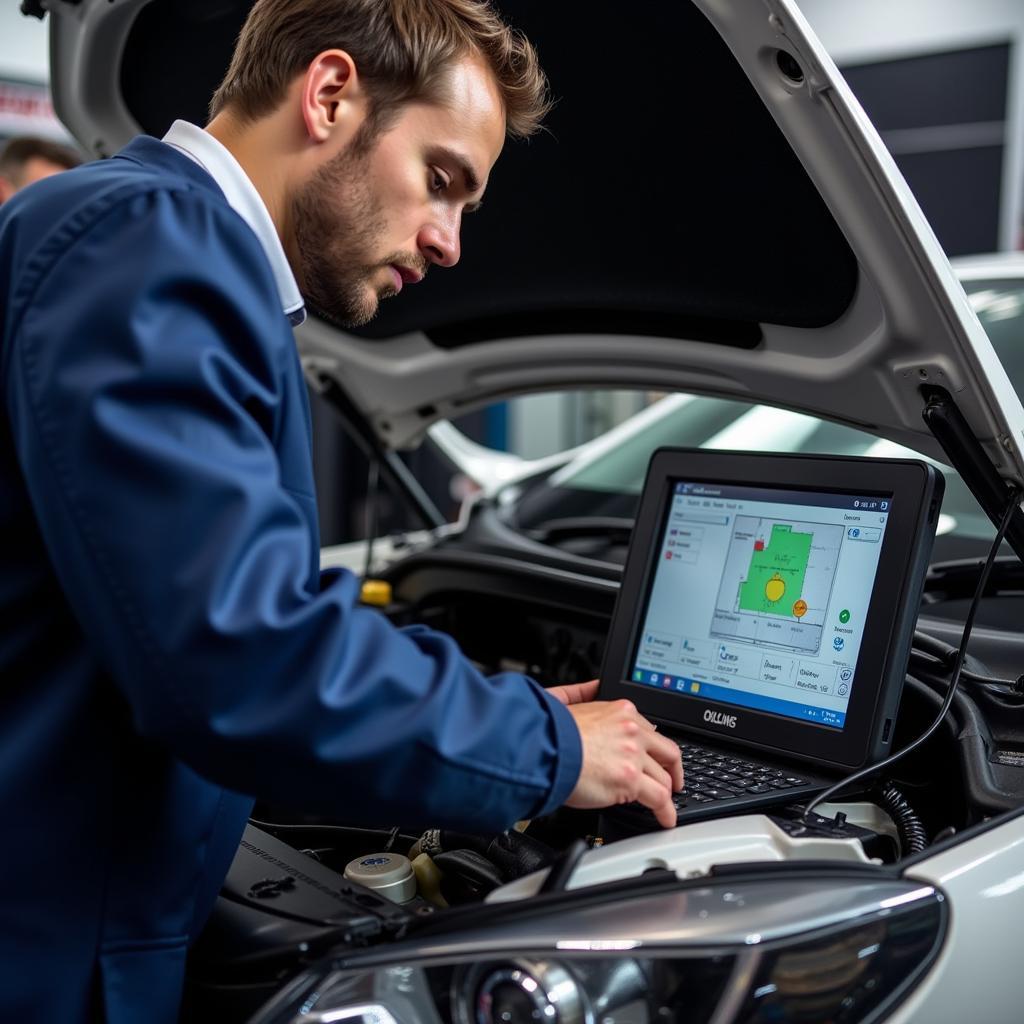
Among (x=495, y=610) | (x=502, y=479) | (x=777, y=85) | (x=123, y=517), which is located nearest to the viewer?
(x=123, y=517)

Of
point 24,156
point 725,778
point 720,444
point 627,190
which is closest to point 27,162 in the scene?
point 24,156

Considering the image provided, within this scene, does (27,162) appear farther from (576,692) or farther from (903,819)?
(903,819)

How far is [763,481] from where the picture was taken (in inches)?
46.4

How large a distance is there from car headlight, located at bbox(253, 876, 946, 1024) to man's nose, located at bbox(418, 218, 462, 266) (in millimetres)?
563

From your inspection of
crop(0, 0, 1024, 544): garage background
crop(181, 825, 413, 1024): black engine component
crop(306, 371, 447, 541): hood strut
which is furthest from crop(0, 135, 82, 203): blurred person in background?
crop(181, 825, 413, 1024): black engine component

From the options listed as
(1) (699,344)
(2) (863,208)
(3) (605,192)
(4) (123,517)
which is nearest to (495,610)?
(1) (699,344)

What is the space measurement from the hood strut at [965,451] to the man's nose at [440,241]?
0.51 meters

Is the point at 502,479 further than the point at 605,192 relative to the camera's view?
Yes

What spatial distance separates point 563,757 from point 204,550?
0.29m

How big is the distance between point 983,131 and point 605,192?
464 cm

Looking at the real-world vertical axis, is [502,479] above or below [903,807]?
above

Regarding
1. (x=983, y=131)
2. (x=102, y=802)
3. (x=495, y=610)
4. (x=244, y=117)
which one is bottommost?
(x=102, y=802)

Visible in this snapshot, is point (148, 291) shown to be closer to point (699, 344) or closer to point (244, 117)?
point (244, 117)

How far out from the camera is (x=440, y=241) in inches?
38.4
